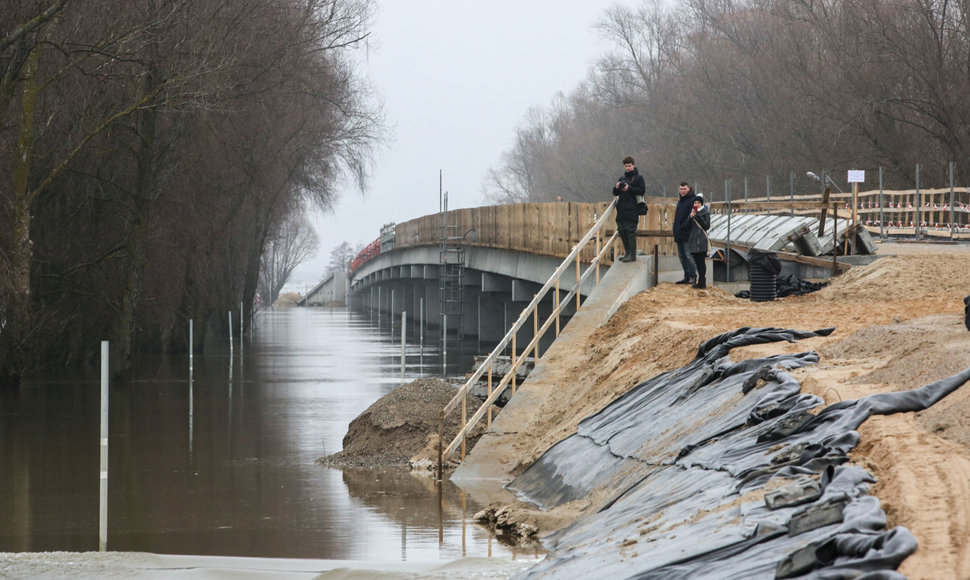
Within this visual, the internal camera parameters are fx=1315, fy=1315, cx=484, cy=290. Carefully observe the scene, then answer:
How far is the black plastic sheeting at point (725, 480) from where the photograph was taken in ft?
23.9

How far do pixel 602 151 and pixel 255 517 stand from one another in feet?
288

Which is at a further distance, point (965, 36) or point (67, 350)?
point (965, 36)

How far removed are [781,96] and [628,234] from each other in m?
49.2

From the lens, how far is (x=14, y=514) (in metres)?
14.9

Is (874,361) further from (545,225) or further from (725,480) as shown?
(545,225)

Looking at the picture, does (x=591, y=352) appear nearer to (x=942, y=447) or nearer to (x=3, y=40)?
(x=942, y=447)

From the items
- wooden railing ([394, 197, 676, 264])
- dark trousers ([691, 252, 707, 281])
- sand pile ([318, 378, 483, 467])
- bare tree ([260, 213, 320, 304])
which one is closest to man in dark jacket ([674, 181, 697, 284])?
dark trousers ([691, 252, 707, 281])

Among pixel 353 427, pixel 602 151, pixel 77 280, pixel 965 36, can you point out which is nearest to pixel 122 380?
pixel 77 280

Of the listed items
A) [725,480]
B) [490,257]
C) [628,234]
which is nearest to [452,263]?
[490,257]

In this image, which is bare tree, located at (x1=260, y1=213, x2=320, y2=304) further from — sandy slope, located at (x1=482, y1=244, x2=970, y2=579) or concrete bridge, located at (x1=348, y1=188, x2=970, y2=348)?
sandy slope, located at (x1=482, y1=244, x2=970, y2=579)

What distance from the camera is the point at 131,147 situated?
34.1 m

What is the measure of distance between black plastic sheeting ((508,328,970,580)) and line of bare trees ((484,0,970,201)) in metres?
38.9

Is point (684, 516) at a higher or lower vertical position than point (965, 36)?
lower

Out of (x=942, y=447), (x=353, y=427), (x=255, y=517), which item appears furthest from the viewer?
(x=353, y=427)
